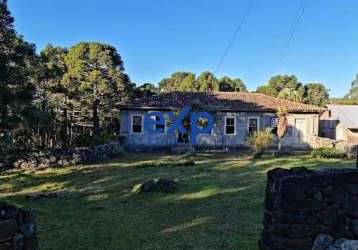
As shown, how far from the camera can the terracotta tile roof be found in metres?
31.6

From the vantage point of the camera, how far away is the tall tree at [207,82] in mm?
49312

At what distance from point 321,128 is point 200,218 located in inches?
1325

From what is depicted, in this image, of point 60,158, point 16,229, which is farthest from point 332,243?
point 60,158

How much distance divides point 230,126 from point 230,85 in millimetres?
21219

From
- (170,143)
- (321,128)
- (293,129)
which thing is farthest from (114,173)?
(321,128)

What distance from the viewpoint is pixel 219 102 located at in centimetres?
3331

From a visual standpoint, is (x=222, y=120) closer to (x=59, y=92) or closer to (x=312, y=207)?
(x=59, y=92)

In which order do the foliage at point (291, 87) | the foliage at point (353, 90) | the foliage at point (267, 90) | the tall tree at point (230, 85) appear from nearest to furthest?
the tall tree at point (230, 85) < the foliage at point (267, 90) < the foliage at point (291, 87) < the foliage at point (353, 90)

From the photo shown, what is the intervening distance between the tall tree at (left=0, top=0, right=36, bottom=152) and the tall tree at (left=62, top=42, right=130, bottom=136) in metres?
14.7

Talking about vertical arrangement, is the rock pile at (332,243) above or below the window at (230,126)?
below

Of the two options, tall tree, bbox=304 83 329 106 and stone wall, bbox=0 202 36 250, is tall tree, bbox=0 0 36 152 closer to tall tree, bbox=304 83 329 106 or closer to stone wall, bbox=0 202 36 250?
stone wall, bbox=0 202 36 250

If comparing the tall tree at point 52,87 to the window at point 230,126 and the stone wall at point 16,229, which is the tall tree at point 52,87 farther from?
the stone wall at point 16,229

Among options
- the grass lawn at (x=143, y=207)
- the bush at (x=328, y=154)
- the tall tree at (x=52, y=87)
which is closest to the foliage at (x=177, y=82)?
the tall tree at (x=52, y=87)

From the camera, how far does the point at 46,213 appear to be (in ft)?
35.1
